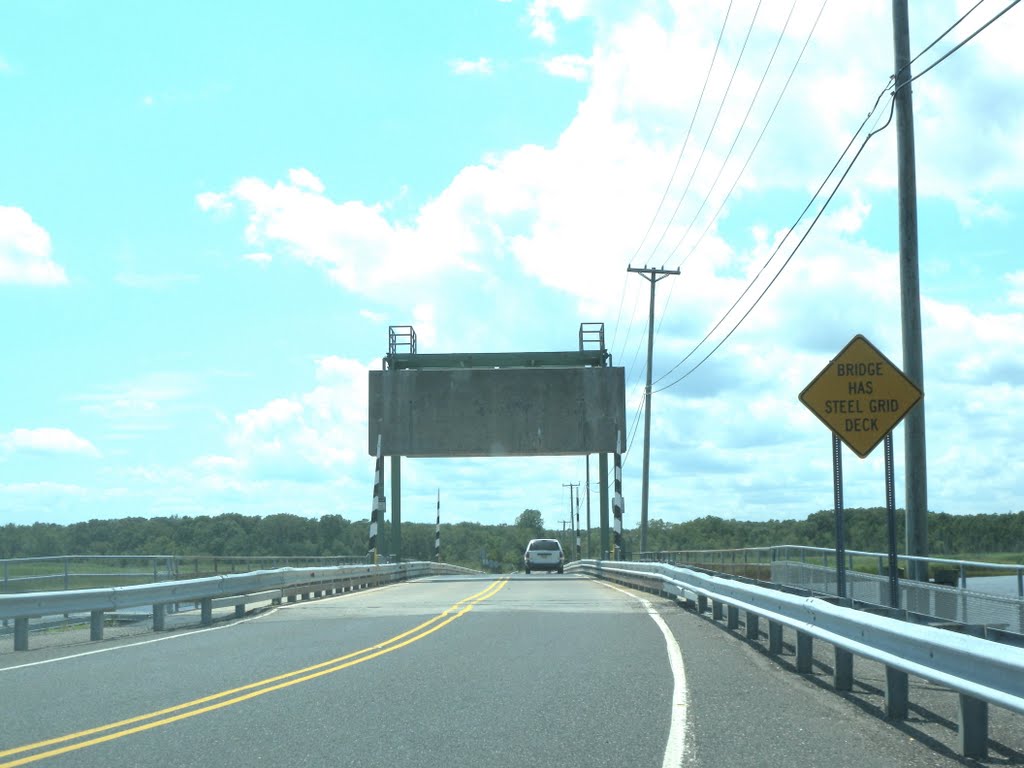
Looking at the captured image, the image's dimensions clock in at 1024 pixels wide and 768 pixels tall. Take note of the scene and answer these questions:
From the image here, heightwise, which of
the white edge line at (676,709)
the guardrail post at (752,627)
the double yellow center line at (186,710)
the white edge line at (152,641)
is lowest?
the white edge line at (152,641)

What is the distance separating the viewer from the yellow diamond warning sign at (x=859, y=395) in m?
12.4

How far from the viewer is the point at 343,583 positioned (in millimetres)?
29953

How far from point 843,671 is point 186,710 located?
559 centimetres

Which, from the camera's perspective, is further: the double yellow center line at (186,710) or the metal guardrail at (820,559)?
the metal guardrail at (820,559)

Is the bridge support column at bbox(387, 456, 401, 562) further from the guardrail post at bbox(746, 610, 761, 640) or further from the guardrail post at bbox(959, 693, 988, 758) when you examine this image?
the guardrail post at bbox(959, 693, 988, 758)

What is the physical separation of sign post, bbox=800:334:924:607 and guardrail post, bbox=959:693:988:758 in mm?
5276

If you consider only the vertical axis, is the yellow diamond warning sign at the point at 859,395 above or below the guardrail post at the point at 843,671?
above

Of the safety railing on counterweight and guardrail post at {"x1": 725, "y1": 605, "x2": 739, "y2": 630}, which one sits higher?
the safety railing on counterweight

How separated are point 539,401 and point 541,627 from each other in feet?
89.0

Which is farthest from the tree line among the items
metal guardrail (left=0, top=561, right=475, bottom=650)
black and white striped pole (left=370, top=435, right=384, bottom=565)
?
metal guardrail (left=0, top=561, right=475, bottom=650)

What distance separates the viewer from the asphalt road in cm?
738

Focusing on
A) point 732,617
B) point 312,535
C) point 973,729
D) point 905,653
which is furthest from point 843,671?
point 312,535

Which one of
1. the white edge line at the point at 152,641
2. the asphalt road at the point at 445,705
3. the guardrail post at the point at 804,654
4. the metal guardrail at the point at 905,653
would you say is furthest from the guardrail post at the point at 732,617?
the white edge line at the point at 152,641

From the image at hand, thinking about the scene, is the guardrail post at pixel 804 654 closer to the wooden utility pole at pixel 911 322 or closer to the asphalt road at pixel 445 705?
the asphalt road at pixel 445 705
